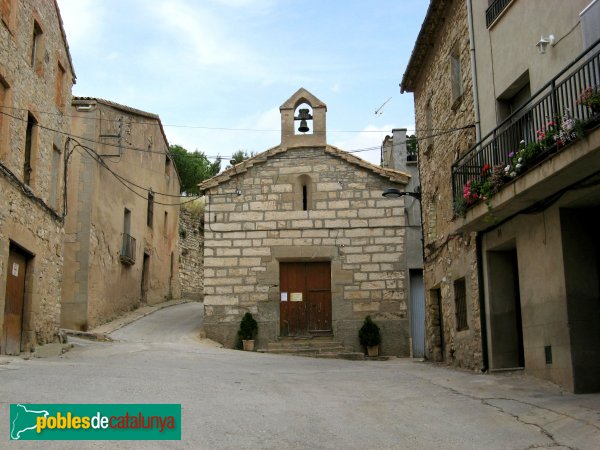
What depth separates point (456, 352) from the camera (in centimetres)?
1364

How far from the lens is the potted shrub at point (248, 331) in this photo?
18328 millimetres

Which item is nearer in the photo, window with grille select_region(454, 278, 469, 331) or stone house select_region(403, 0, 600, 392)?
stone house select_region(403, 0, 600, 392)

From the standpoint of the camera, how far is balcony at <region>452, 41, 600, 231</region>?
768 cm

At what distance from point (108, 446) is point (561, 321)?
6123 mm

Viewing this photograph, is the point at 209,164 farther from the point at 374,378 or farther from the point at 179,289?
the point at 374,378

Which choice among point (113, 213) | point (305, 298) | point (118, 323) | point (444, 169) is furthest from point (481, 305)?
point (113, 213)

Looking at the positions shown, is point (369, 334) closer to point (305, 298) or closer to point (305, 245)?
point (305, 298)

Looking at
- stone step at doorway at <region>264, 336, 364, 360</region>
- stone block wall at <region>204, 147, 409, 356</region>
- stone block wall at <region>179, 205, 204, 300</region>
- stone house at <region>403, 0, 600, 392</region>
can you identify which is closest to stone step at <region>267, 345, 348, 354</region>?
stone step at doorway at <region>264, 336, 364, 360</region>

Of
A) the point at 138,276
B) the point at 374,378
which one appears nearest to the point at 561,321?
the point at 374,378

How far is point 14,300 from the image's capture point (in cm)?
1349

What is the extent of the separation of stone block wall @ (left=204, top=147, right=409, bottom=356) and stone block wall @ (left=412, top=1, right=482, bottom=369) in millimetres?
2441

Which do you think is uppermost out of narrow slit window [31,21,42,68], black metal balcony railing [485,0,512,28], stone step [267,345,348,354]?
narrow slit window [31,21,42,68]

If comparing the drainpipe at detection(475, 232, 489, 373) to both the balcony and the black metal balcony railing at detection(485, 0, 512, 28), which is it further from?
the black metal balcony railing at detection(485, 0, 512, 28)

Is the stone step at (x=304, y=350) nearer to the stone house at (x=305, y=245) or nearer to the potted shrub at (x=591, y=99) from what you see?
the stone house at (x=305, y=245)
